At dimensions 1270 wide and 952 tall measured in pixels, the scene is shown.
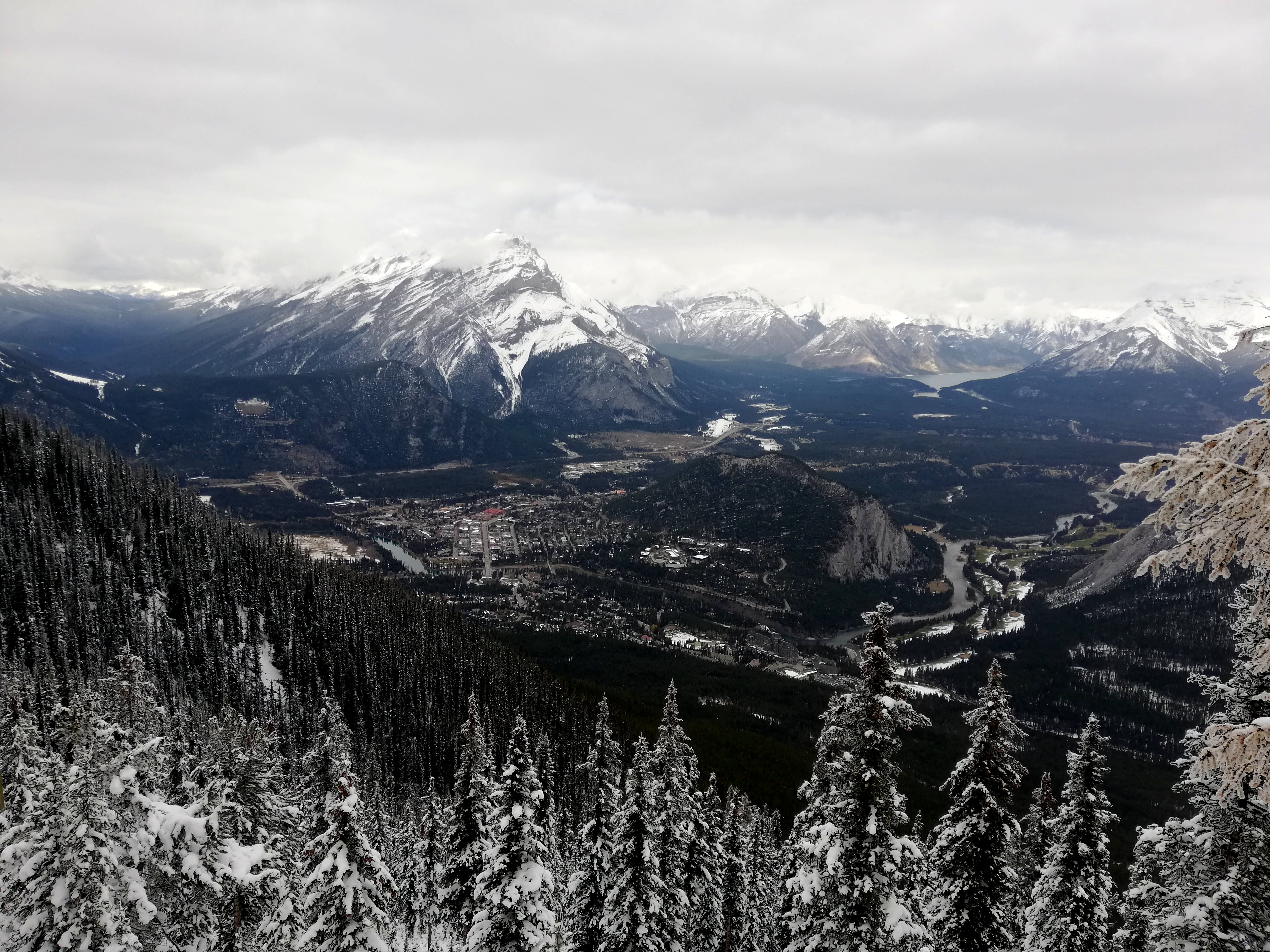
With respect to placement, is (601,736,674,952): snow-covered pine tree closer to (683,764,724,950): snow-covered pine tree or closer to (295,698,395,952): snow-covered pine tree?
(683,764,724,950): snow-covered pine tree

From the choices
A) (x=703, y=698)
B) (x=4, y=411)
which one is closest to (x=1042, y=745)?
(x=703, y=698)

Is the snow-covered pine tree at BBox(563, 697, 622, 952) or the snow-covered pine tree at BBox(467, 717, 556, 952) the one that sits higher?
the snow-covered pine tree at BBox(467, 717, 556, 952)

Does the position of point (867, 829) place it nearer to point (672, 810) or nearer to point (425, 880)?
point (672, 810)

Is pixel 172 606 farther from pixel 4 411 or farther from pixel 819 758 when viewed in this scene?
pixel 819 758

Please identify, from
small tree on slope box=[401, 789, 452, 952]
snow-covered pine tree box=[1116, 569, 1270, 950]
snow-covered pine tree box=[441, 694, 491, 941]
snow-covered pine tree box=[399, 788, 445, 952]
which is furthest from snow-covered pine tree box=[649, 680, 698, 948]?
small tree on slope box=[401, 789, 452, 952]

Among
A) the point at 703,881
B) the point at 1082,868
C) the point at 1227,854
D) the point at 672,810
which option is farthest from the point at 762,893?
the point at 1227,854

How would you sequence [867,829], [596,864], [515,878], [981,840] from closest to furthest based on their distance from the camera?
[867,829]
[981,840]
[515,878]
[596,864]
